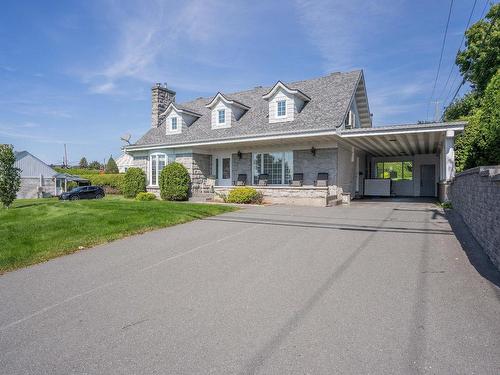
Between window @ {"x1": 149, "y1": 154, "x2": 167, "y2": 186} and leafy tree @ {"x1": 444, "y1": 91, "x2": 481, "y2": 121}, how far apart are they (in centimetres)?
1872

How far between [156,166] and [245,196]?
786cm

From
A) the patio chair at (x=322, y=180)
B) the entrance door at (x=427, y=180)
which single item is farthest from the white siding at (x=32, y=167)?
the entrance door at (x=427, y=180)

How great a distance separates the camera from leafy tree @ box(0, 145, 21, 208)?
18756 millimetres

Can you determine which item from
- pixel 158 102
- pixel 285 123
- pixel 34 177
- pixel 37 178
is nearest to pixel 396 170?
pixel 285 123

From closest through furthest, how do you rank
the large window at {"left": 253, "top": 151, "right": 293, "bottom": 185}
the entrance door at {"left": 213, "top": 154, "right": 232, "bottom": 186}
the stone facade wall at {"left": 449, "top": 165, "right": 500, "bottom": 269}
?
1. the stone facade wall at {"left": 449, "top": 165, "right": 500, "bottom": 269}
2. the large window at {"left": 253, "top": 151, "right": 293, "bottom": 185}
3. the entrance door at {"left": 213, "top": 154, "right": 232, "bottom": 186}

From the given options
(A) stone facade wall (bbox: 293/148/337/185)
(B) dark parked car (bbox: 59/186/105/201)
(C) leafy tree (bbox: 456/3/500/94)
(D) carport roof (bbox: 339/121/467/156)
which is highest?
(C) leafy tree (bbox: 456/3/500/94)

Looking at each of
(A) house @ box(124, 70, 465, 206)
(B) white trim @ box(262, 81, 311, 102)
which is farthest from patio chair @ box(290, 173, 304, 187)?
(B) white trim @ box(262, 81, 311, 102)

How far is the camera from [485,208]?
19.6 feet

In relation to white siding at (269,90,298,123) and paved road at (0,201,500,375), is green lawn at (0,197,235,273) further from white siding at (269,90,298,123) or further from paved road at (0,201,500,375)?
white siding at (269,90,298,123)

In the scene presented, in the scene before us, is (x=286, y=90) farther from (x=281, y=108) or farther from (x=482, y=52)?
(x=482, y=52)

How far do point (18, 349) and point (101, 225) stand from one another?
20.6 feet

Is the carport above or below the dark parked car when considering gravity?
above

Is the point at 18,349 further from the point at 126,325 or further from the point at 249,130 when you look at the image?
the point at 249,130

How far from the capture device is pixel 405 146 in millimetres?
18156
